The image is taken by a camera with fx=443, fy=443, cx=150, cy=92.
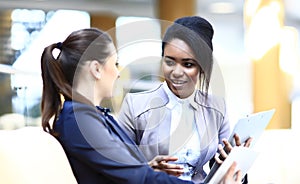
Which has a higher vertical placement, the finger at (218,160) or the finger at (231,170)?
the finger at (231,170)

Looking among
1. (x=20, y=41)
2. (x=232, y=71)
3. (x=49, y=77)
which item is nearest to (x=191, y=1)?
(x=232, y=71)

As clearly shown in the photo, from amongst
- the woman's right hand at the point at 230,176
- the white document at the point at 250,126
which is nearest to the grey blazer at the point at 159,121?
the white document at the point at 250,126

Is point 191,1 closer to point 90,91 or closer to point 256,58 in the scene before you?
point 256,58

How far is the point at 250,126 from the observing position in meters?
1.37

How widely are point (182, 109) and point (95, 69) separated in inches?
14.3

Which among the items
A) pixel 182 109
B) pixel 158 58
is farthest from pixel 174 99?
pixel 158 58

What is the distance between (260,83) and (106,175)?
1.96m

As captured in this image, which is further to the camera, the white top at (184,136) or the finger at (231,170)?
the white top at (184,136)

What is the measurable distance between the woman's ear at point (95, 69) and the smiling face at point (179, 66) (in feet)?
0.72

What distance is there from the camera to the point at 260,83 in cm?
290

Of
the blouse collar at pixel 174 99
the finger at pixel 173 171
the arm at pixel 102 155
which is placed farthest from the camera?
the blouse collar at pixel 174 99

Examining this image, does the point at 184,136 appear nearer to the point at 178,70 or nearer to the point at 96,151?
the point at 178,70

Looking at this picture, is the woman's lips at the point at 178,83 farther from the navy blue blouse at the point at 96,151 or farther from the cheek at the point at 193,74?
the navy blue blouse at the point at 96,151

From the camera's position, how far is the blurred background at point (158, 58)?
1.34 m
